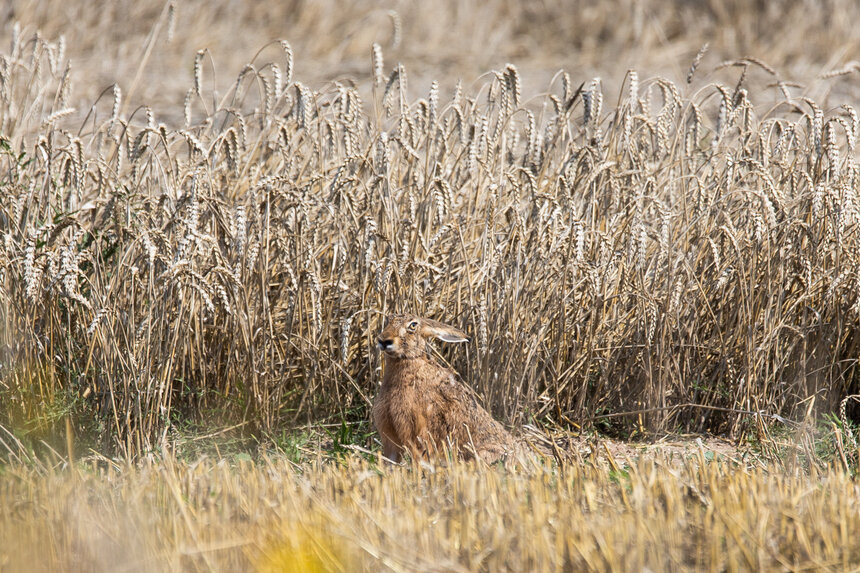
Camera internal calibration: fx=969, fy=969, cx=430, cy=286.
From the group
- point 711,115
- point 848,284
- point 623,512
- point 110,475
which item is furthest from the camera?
point 711,115

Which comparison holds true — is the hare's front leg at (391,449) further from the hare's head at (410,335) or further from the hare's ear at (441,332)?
the hare's ear at (441,332)

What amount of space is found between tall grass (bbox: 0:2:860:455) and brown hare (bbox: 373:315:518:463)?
1.38 ft

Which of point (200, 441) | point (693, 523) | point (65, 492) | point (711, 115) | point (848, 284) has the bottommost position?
point (200, 441)

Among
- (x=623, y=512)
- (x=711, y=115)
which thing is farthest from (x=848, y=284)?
(x=711, y=115)

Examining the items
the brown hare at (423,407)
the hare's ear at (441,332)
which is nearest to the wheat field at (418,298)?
the brown hare at (423,407)

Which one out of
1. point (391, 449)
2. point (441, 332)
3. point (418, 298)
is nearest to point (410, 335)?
point (441, 332)

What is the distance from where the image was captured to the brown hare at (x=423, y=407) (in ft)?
13.7

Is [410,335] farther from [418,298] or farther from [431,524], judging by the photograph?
[431,524]

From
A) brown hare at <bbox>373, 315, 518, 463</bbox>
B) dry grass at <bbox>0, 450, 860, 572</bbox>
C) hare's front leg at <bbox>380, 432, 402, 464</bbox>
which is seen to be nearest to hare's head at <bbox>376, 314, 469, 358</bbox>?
brown hare at <bbox>373, 315, 518, 463</bbox>

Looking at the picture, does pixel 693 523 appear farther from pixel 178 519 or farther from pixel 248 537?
pixel 178 519

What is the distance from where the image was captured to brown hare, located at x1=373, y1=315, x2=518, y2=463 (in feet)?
13.7

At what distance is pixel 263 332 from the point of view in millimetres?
4652

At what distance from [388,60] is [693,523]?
1165 centimetres

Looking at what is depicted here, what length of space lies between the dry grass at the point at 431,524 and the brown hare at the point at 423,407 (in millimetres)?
699
